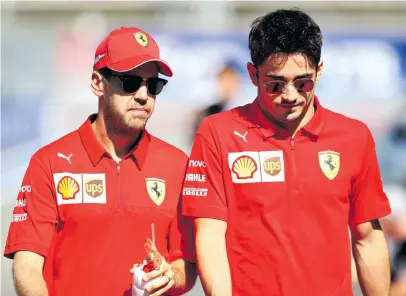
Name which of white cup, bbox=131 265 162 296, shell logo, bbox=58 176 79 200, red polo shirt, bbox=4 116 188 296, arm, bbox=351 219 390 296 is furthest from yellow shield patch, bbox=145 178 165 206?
arm, bbox=351 219 390 296

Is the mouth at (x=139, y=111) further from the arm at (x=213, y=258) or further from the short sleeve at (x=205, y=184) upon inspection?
the arm at (x=213, y=258)

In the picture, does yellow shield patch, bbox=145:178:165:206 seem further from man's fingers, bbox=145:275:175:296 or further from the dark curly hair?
the dark curly hair

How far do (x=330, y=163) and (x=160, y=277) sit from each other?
0.97m

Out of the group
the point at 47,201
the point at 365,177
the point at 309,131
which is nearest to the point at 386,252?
the point at 365,177

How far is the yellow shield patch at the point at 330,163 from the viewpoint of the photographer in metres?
5.05

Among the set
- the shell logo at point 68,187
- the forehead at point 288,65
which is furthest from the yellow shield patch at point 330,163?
the shell logo at point 68,187

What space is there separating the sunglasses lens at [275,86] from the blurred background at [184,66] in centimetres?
593

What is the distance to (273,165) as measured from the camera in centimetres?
504

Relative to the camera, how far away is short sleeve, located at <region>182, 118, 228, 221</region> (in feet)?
16.5

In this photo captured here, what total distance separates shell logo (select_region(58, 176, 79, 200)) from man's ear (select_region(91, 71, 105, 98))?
48cm

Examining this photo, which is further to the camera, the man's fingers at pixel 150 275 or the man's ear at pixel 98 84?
the man's ear at pixel 98 84

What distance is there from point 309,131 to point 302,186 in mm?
276

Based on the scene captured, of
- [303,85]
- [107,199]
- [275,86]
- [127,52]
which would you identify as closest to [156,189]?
[107,199]

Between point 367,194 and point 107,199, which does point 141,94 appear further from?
point 367,194
